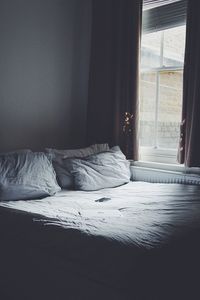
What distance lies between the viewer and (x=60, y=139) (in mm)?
3523

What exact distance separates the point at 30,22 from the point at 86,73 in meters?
0.76

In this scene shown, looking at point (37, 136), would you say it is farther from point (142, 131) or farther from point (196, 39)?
point (196, 39)

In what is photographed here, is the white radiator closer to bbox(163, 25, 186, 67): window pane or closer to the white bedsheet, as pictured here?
the white bedsheet

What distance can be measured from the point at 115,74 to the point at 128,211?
166cm

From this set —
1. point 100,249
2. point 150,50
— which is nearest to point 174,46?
point 150,50

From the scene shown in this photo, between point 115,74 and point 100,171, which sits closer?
point 100,171

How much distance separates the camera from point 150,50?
11.3 ft

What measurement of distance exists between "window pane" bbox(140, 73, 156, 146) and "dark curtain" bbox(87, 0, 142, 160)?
0.57ft

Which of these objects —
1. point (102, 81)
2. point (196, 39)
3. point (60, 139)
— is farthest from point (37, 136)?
point (196, 39)

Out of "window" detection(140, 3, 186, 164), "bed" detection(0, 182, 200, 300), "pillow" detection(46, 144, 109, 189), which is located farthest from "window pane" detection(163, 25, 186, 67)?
"bed" detection(0, 182, 200, 300)

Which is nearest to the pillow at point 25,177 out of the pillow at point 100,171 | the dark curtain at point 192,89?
the pillow at point 100,171

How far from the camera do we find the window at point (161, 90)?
3.24m

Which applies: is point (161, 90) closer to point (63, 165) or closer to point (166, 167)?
point (166, 167)

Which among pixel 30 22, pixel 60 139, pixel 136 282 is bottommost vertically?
pixel 136 282
